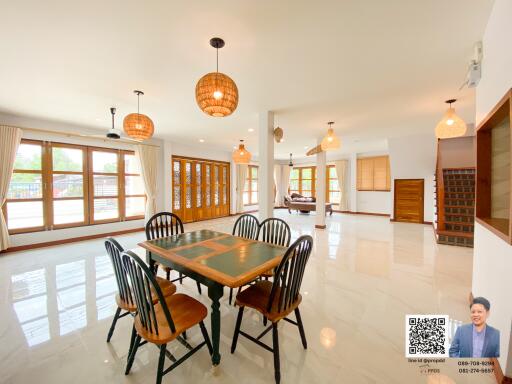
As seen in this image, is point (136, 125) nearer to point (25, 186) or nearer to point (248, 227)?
point (248, 227)

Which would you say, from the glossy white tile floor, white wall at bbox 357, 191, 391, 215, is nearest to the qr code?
the glossy white tile floor

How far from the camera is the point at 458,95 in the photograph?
3.20 metres

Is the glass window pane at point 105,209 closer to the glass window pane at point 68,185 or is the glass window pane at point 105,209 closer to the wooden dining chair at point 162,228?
the glass window pane at point 68,185

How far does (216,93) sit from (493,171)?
2478 millimetres

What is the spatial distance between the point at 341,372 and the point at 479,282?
1.66 meters

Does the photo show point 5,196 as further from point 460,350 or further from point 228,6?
point 460,350

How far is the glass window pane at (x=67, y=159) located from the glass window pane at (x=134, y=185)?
1.09 m

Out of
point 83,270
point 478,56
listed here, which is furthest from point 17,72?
point 478,56

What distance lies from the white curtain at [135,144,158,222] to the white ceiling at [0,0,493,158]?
1962 millimetres

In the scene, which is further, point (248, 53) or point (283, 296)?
point (248, 53)

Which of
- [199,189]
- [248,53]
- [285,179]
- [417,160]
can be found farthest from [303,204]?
[248,53]

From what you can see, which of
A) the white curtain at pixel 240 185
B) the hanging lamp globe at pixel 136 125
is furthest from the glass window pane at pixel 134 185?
the white curtain at pixel 240 185

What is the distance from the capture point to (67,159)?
15.7 feet

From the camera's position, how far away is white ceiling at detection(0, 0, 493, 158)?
1.61m
